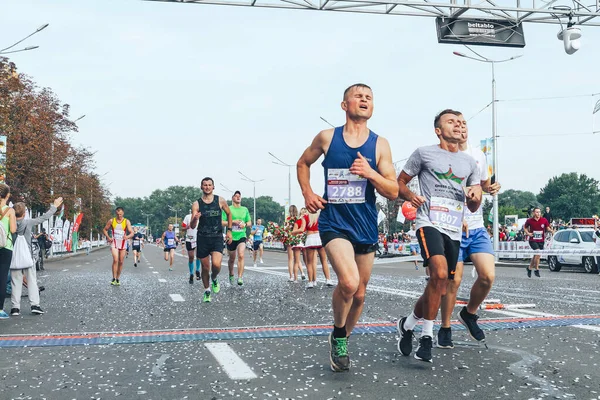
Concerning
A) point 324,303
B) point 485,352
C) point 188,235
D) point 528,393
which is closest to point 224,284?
point 188,235

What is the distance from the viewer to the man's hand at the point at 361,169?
4.84 m

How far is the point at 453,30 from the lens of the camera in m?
16.5

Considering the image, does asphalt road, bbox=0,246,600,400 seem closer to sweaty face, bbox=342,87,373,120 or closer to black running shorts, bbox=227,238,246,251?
sweaty face, bbox=342,87,373,120

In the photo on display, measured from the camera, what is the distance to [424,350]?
5.21m

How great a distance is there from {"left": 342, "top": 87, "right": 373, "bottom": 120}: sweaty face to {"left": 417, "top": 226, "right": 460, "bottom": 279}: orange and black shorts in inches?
40.9

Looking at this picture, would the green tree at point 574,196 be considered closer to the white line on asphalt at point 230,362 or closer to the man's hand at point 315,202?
the white line on asphalt at point 230,362

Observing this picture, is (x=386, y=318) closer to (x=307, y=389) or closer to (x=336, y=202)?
(x=336, y=202)

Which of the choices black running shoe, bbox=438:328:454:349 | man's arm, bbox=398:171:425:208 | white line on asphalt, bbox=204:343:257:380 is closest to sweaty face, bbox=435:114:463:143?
man's arm, bbox=398:171:425:208

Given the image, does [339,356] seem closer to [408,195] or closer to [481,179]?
[408,195]

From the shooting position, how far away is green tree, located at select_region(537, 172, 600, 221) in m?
110

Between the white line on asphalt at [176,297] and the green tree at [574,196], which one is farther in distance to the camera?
→ the green tree at [574,196]

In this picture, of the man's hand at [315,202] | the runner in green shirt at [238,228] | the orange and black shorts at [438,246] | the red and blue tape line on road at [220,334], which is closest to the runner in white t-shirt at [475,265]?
the orange and black shorts at [438,246]

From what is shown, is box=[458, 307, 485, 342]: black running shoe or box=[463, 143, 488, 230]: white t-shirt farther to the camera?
box=[463, 143, 488, 230]: white t-shirt

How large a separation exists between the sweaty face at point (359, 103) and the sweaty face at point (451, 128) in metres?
0.87
